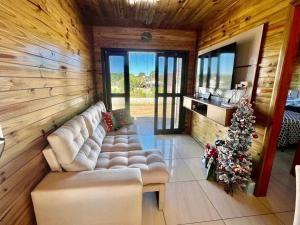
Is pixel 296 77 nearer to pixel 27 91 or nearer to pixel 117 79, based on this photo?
pixel 117 79

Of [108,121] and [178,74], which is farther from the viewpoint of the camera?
[178,74]

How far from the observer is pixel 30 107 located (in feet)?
4.10

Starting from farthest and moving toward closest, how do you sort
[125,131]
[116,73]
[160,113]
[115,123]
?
[160,113] → [116,73] → [115,123] → [125,131]

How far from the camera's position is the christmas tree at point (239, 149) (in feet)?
6.06

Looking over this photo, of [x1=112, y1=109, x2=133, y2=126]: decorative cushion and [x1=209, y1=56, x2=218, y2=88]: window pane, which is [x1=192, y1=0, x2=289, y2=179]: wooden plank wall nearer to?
[x1=209, y1=56, x2=218, y2=88]: window pane

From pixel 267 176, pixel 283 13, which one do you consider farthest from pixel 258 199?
pixel 283 13

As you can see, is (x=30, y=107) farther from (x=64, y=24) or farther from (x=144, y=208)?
(x=144, y=208)

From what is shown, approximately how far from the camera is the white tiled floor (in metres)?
1.65

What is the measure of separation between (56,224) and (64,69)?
63.6 inches

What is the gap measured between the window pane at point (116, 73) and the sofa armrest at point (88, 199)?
A: 8.58ft

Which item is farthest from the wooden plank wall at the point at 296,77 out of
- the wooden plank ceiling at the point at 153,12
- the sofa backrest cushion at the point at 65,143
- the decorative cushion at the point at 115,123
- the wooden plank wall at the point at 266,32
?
the sofa backrest cushion at the point at 65,143

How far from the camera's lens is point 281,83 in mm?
1662

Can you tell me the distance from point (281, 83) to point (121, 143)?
208 cm

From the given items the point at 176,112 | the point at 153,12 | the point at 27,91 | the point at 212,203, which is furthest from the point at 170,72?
the point at 27,91
